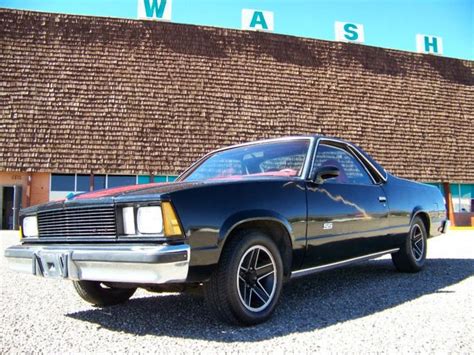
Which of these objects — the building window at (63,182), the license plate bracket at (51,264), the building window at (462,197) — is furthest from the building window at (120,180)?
the building window at (462,197)

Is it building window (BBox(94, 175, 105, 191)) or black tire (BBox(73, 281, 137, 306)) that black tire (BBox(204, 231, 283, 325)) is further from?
building window (BBox(94, 175, 105, 191))

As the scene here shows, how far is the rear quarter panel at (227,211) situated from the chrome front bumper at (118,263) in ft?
0.44

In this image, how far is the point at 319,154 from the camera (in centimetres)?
377

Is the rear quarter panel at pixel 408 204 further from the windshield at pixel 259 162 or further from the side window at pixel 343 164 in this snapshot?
the windshield at pixel 259 162

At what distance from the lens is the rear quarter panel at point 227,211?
2568mm

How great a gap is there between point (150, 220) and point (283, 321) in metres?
1.23

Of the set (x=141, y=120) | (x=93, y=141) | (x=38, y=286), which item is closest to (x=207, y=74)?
(x=141, y=120)

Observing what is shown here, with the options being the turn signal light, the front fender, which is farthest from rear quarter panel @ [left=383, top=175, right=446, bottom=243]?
the turn signal light

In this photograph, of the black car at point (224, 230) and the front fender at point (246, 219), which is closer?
the black car at point (224, 230)

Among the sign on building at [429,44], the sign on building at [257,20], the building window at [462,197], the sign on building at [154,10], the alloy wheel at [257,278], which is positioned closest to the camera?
the alloy wheel at [257,278]

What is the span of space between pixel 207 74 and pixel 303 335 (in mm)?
15852

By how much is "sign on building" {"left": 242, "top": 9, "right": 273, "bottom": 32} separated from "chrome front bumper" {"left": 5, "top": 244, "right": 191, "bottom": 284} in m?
17.9

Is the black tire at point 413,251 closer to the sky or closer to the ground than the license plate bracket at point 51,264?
closer to the ground

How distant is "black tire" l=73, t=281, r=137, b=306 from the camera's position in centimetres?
348
